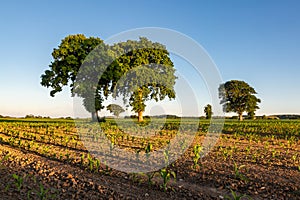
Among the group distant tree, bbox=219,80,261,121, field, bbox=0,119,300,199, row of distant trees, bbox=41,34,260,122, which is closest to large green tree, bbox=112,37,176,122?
row of distant trees, bbox=41,34,260,122

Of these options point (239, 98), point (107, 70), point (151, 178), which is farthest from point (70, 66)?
point (239, 98)

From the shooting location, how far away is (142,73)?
33250 millimetres

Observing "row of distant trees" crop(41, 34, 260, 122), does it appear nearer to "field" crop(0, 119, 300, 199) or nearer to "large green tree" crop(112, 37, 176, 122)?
"large green tree" crop(112, 37, 176, 122)

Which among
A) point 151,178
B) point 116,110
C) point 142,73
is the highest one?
point 142,73

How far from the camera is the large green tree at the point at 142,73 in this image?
107 feet

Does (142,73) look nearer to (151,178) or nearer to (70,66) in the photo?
(70,66)

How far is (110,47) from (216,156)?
2952cm

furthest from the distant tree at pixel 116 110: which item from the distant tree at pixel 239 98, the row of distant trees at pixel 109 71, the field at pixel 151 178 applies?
the distant tree at pixel 239 98

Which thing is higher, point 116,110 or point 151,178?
point 116,110

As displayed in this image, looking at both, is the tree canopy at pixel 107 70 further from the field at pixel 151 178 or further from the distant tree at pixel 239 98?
the distant tree at pixel 239 98

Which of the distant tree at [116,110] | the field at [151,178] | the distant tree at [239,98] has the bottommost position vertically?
the field at [151,178]

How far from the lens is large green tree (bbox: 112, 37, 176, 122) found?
107 feet

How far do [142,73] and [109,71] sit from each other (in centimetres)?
541

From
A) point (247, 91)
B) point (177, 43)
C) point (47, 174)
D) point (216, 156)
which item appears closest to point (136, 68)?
point (177, 43)
